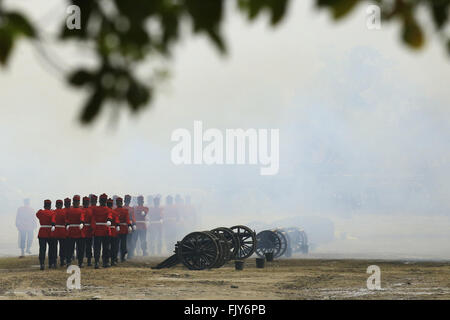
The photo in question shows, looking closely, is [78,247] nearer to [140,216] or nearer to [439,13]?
[140,216]

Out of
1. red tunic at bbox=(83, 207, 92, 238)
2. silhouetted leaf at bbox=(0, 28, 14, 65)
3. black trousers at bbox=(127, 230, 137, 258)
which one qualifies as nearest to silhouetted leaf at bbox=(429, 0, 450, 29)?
silhouetted leaf at bbox=(0, 28, 14, 65)

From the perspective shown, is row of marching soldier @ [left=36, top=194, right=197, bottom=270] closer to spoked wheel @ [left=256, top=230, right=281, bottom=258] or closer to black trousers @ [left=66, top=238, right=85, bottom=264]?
black trousers @ [left=66, top=238, right=85, bottom=264]

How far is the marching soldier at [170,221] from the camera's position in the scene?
21.6m

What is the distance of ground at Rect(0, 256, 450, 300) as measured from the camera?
1153cm

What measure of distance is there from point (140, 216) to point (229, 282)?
681 cm

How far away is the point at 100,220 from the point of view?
1504 cm

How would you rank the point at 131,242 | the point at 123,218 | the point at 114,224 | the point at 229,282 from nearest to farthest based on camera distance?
the point at 229,282, the point at 114,224, the point at 123,218, the point at 131,242

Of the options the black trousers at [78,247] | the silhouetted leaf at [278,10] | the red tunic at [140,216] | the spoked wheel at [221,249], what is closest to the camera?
the silhouetted leaf at [278,10]

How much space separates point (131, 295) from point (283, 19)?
9552 millimetres

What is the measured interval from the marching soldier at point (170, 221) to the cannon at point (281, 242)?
8.57 ft

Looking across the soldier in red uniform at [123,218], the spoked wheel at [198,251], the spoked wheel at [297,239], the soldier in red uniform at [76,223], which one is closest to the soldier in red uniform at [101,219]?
the soldier in red uniform at [76,223]

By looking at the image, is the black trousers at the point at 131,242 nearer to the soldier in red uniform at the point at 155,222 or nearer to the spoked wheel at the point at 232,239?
the soldier in red uniform at the point at 155,222

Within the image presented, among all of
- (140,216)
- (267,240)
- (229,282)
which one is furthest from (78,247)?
(267,240)

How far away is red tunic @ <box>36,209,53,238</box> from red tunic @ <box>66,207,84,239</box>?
37cm
